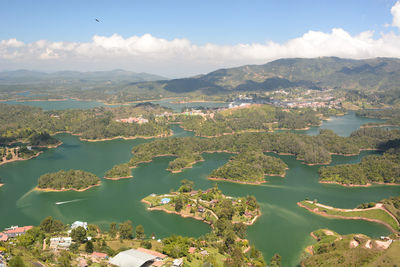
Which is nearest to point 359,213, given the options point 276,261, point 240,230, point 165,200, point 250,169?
point 276,261

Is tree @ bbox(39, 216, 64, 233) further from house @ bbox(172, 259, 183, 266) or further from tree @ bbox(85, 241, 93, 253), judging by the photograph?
house @ bbox(172, 259, 183, 266)


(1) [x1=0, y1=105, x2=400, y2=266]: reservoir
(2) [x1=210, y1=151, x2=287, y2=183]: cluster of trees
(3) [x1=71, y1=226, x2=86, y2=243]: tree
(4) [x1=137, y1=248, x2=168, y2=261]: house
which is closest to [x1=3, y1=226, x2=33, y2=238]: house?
(1) [x1=0, y1=105, x2=400, y2=266]: reservoir

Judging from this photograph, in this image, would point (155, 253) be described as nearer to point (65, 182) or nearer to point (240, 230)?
point (240, 230)

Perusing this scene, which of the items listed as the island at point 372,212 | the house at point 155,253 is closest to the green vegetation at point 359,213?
the island at point 372,212

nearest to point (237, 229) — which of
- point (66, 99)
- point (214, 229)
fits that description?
point (214, 229)

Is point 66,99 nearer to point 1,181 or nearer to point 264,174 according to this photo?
point 1,181
